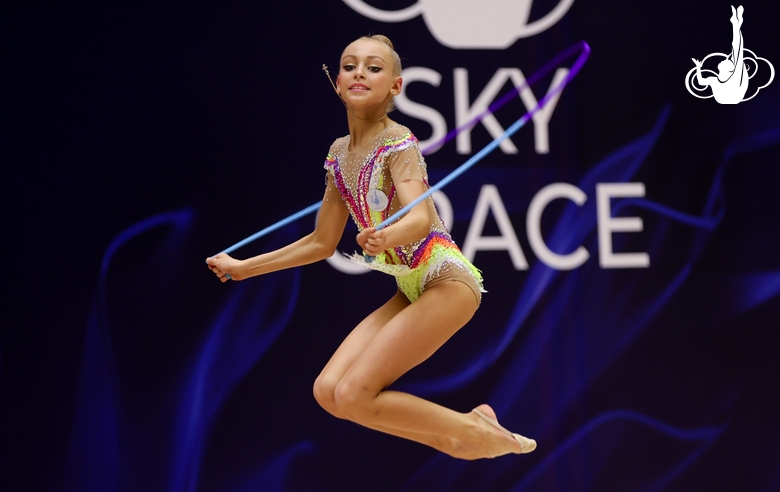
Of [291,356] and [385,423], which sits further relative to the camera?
[291,356]

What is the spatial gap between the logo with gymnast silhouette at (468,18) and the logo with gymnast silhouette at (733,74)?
1046mm

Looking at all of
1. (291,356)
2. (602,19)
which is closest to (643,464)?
(291,356)

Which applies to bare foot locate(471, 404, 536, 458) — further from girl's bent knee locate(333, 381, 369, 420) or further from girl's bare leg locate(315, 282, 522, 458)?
girl's bent knee locate(333, 381, 369, 420)

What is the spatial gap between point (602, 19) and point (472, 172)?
1.17m

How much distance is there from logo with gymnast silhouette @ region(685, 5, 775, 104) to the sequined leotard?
2688 millimetres

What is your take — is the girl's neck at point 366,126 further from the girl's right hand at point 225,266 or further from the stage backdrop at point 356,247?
the stage backdrop at point 356,247

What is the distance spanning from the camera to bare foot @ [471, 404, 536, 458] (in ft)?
10.4

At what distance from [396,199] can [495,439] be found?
3.02ft

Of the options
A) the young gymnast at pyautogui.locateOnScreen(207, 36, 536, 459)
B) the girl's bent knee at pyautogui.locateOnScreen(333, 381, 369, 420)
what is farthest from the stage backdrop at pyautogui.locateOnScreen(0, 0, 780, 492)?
the girl's bent knee at pyautogui.locateOnScreen(333, 381, 369, 420)

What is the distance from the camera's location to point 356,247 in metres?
4.85

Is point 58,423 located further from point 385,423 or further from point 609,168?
point 609,168

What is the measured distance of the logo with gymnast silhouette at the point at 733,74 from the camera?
5.21 m

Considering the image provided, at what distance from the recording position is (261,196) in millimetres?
4820

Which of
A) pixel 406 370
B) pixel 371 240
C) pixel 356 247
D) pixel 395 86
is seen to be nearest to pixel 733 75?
pixel 356 247
